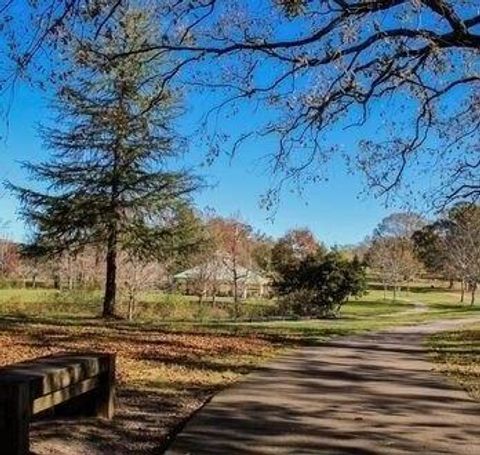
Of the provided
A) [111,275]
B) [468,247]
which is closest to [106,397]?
[111,275]

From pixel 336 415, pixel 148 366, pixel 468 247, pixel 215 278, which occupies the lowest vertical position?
pixel 336 415

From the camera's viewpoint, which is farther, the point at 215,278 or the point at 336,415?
the point at 215,278

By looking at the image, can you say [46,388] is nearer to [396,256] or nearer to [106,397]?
[106,397]

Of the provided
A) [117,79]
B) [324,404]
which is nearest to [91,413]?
[324,404]

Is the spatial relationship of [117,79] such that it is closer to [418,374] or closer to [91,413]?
[418,374]

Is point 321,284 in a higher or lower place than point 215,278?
lower

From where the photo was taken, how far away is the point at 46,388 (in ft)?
20.4

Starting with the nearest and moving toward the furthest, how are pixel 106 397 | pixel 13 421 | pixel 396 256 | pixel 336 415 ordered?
1. pixel 13 421
2. pixel 106 397
3. pixel 336 415
4. pixel 396 256

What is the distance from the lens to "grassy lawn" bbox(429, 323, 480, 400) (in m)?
12.3

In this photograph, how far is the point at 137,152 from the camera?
26.7 m

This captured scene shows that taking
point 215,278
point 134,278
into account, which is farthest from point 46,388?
point 215,278

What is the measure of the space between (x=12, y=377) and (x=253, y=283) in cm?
6031

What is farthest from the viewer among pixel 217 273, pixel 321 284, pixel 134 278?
pixel 217 273

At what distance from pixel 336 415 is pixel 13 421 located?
4.22 meters
